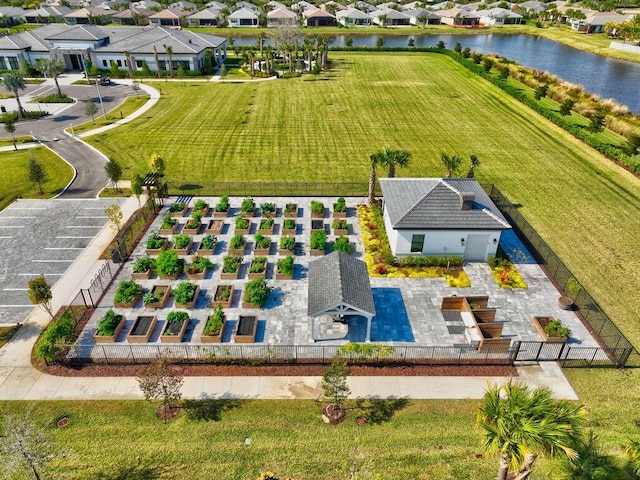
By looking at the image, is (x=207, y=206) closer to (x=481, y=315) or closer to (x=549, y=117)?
(x=481, y=315)

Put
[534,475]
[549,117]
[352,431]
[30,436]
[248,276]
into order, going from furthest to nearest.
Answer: [549,117], [248,276], [352,431], [534,475], [30,436]

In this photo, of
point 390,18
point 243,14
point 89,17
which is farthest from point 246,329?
point 390,18

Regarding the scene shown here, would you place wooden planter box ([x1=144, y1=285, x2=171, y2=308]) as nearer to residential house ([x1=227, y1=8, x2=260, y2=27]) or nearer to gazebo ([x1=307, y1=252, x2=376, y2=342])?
gazebo ([x1=307, y1=252, x2=376, y2=342])

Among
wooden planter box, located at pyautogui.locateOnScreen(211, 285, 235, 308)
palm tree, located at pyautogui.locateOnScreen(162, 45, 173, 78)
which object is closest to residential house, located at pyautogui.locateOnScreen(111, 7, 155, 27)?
palm tree, located at pyautogui.locateOnScreen(162, 45, 173, 78)

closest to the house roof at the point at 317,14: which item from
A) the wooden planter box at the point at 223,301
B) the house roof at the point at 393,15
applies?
the house roof at the point at 393,15

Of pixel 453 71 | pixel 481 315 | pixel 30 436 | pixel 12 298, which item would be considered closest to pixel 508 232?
pixel 481 315

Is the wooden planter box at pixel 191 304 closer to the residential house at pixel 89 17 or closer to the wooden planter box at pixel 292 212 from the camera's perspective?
the wooden planter box at pixel 292 212

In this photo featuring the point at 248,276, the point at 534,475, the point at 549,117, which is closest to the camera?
the point at 534,475
